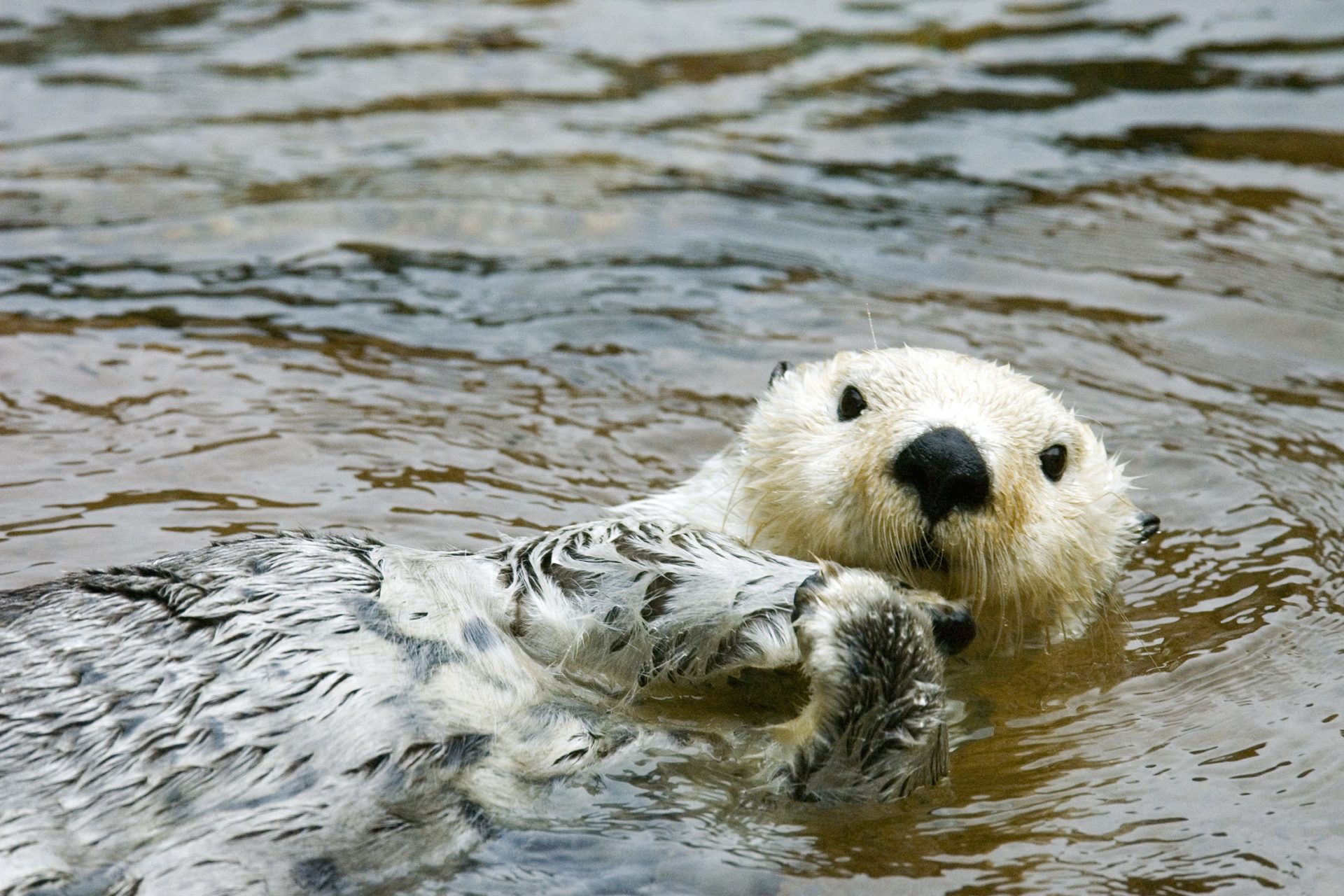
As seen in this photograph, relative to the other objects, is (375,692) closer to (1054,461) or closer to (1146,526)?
(1054,461)

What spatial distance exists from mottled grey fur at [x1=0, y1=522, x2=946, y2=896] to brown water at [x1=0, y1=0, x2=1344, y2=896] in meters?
0.17

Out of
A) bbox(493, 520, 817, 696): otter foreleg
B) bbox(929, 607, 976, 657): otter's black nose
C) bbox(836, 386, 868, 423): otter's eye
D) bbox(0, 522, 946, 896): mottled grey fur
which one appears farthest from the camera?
bbox(836, 386, 868, 423): otter's eye

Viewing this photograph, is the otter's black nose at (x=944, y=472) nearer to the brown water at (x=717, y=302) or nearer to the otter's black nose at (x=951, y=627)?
the otter's black nose at (x=951, y=627)

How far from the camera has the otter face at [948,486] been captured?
3.57 m

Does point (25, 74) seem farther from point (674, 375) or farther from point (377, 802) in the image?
point (377, 802)

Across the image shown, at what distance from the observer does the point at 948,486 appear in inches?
138

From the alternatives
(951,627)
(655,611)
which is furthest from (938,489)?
(655,611)

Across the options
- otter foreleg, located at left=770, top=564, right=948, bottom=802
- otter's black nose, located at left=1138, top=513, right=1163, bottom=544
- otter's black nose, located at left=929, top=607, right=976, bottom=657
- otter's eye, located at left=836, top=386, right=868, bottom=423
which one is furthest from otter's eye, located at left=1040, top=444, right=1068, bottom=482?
otter foreleg, located at left=770, top=564, right=948, bottom=802

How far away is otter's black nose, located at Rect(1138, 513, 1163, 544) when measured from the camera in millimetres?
4359

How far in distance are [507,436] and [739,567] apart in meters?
2.32

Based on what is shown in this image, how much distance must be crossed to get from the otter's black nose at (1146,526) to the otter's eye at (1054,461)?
0.38 metres

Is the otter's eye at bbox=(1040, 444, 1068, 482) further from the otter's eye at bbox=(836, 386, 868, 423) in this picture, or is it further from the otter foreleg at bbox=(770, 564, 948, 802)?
the otter foreleg at bbox=(770, 564, 948, 802)

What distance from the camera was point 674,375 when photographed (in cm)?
639

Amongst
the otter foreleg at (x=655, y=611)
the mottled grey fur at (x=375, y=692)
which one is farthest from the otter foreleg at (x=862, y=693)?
the otter foreleg at (x=655, y=611)
